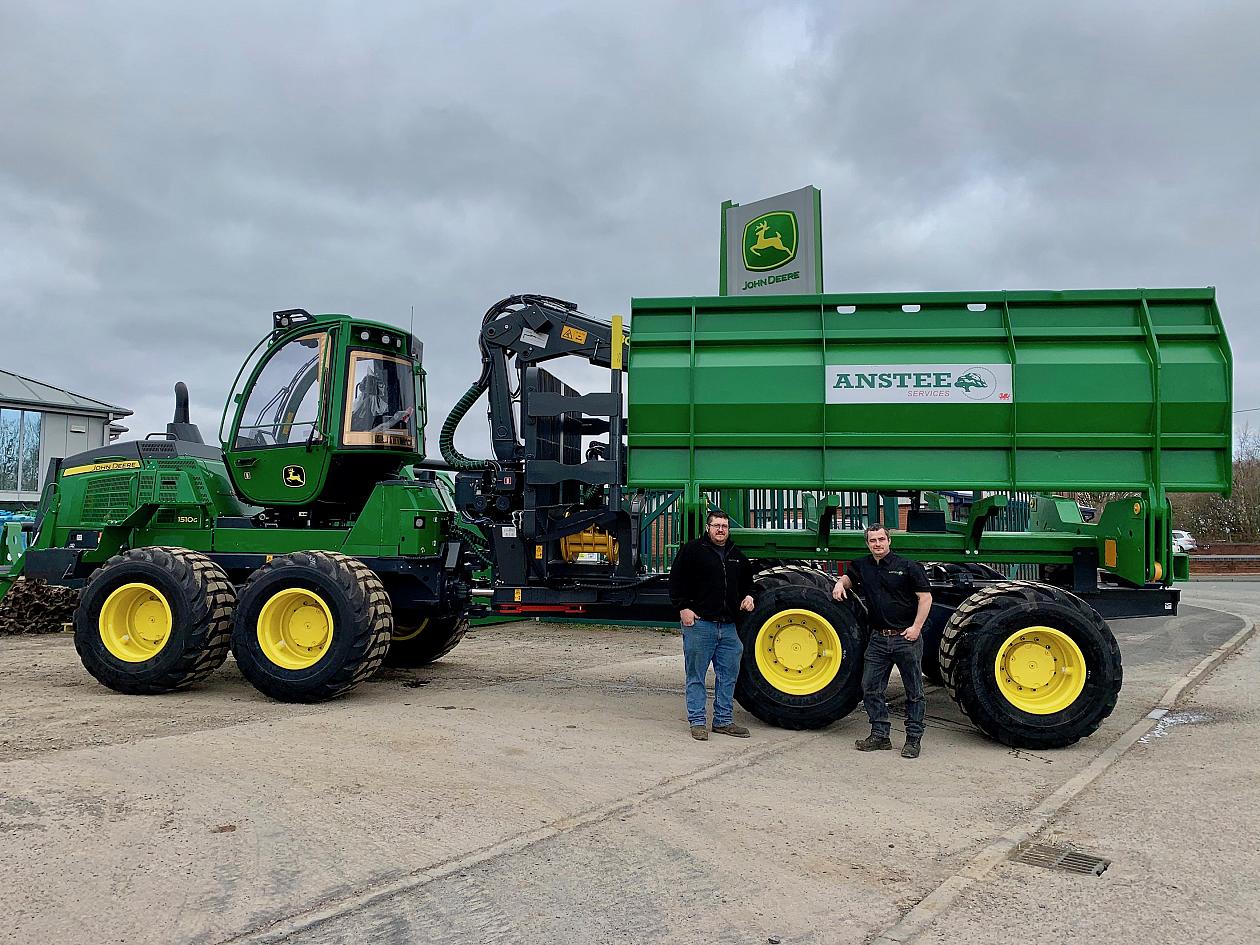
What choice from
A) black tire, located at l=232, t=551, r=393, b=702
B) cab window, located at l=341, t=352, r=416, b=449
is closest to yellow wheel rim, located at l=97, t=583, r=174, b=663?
black tire, located at l=232, t=551, r=393, b=702

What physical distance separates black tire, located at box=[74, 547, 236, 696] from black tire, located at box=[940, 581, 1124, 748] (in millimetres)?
6098

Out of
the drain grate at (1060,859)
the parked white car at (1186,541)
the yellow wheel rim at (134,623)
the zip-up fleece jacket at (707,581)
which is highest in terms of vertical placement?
the parked white car at (1186,541)

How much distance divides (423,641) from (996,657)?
600 centimetres

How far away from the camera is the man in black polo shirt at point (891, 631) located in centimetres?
677

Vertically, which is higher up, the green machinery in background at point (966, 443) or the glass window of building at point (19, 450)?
the glass window of building at point (19, 450)

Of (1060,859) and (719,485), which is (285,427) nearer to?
(719,485)

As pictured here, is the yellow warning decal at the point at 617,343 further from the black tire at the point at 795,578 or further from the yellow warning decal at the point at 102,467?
the yellow warning decal at the point at 102,467

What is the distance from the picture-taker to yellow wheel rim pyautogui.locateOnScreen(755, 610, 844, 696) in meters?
7.33

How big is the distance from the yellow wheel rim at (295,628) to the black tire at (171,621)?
538 millimetres

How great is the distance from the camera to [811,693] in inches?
288

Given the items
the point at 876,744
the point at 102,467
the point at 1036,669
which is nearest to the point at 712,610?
the point at 876,744

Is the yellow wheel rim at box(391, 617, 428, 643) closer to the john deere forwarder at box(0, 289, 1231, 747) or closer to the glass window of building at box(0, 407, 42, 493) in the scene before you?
the john deere forwarder at box(0, 289, 1231, 747)

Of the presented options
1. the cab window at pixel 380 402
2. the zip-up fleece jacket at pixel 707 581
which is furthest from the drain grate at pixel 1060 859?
the cab window at pixel 380 402

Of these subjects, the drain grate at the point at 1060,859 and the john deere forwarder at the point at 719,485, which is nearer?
the drain grate at the point at 1060,859
